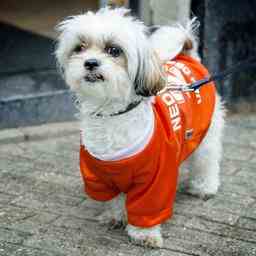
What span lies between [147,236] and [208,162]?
972 millimetres

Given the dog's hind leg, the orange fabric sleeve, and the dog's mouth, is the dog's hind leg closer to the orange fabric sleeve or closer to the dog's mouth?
the orange fabric sleeve

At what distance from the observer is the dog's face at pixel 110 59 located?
11.8 ft

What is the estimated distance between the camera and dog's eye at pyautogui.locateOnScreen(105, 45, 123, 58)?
364cm

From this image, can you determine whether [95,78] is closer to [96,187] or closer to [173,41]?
[96,187]

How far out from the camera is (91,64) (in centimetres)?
357

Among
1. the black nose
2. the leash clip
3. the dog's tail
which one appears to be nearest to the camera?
the black nose

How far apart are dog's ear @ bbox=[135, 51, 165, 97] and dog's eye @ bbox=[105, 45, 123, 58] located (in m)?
0.13

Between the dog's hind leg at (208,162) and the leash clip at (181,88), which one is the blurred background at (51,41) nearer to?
the dog's hind leg at (208,162)

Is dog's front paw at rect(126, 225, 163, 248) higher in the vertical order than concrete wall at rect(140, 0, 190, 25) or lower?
lower

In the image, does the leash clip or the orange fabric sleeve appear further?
the leash clip

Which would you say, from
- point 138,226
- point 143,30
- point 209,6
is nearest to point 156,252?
point 138,226

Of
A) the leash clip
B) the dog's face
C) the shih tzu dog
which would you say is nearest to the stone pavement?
the shih tzu dog

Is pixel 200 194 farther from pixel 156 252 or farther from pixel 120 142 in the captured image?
pixel 120 142

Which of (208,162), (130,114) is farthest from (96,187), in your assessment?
(208,162)
